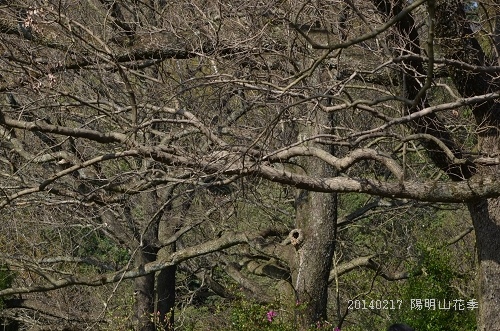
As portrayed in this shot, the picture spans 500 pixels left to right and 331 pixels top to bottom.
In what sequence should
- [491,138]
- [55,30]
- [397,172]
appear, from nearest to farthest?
1. [397,172]
2. [491,138]
3. [55,30]

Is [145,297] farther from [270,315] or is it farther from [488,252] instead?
[488,252]

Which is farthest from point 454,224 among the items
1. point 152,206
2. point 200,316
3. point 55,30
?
point 55,30

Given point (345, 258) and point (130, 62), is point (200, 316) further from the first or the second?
point (130, 62)

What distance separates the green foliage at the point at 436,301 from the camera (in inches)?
423

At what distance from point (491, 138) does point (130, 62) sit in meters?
4.10

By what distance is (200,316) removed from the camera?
52.1 feet

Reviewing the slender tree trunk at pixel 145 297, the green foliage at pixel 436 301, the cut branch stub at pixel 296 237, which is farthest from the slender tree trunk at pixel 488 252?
the slender tree trunk at pixel 145 297

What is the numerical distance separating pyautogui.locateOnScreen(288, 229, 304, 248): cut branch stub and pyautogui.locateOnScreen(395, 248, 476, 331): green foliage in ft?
4.93

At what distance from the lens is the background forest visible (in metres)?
7.79

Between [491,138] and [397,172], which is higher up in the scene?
[491,138]

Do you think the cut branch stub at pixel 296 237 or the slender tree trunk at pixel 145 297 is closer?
the cut branch stub at pixel 296 237

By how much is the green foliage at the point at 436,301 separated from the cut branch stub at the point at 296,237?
4.93ft

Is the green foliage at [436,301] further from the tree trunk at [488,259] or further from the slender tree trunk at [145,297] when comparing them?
the slender tree trunk at [145,297]

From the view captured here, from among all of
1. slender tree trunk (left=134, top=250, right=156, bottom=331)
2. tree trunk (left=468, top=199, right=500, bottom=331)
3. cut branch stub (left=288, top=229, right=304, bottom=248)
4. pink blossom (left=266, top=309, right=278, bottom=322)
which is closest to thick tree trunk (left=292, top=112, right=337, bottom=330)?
cut branch stub (left=288, top=229, right=304, bottom=248)
